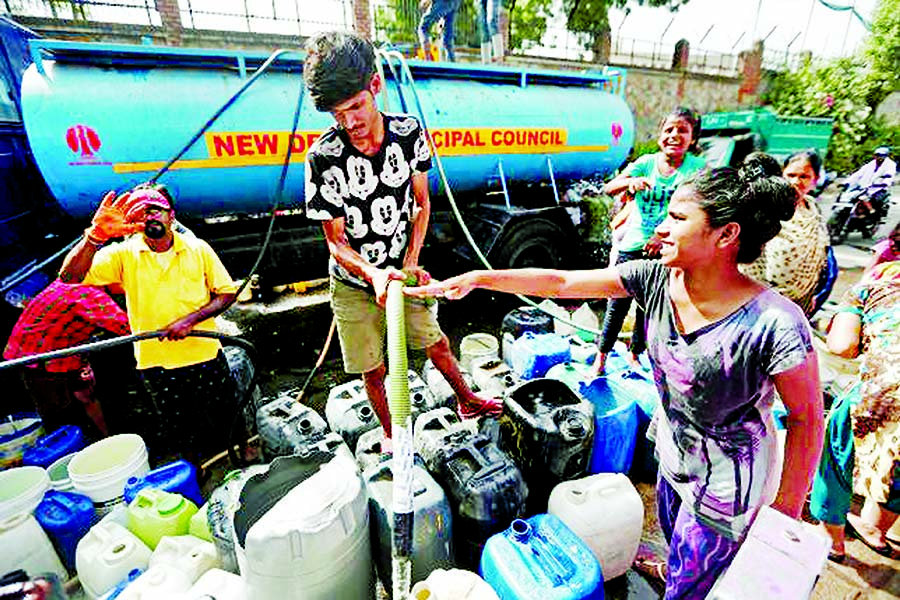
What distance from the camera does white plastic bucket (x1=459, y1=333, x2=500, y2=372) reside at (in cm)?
354

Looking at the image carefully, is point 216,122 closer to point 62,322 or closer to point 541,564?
point 62,322

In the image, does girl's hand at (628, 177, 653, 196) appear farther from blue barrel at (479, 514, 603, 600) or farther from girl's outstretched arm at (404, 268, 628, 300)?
blue barrel at (479, 514, 603, 600)

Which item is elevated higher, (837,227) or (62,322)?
(62,322)

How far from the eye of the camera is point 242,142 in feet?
12.7

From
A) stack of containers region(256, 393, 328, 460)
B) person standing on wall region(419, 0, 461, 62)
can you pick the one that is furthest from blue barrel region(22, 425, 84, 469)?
person standing on wall region(419, 0, 461, 62)

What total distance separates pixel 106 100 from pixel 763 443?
4.51 meters

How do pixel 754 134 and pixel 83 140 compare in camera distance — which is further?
pixel 754 134

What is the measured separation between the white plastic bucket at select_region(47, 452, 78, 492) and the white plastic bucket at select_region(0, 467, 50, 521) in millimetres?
210

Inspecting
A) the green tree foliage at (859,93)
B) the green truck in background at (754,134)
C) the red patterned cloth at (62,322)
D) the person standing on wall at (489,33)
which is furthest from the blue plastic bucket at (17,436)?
the green tree foliage at (859,93)

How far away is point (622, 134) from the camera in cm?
590

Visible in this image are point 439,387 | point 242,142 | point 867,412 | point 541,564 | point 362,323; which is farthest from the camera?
point 242,142

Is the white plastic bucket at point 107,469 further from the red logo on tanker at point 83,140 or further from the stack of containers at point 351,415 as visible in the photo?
the red logo on tanker at point 83,140

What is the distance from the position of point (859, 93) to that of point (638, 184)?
1996 cm

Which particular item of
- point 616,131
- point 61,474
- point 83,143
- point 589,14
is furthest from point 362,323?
point 589,14
